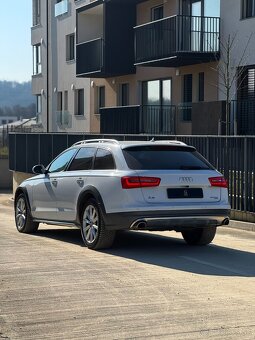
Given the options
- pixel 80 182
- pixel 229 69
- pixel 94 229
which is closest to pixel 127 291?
pixel 94 229

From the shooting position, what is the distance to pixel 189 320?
636 cm

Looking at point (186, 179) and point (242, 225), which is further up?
point (186, 179)

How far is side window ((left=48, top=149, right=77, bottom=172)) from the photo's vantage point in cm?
1170

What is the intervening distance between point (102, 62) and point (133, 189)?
21124mm

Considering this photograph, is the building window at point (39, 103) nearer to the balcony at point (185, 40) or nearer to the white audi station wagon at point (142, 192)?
the balcony at point (185, 40)

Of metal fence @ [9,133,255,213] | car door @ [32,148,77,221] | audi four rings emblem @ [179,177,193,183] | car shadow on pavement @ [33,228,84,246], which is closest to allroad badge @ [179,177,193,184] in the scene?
audi four rings emblem @ [179,177,193,183]

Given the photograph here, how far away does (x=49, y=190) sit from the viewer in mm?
11820

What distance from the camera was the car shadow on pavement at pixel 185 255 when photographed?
29.1 feet

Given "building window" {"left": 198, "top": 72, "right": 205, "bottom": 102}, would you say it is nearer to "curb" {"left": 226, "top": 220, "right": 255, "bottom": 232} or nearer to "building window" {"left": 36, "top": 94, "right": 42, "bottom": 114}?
"curb" {"left": 226, "top": 220, "right": 255, "bottom": 232}

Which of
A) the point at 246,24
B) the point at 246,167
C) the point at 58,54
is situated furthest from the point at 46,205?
the point at 58,54

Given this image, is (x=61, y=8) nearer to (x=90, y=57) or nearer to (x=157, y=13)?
(x=90, y=57)

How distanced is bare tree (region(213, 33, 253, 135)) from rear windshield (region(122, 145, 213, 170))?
11.0m

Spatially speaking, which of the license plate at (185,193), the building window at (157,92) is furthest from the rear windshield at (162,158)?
the building window at (157,92)

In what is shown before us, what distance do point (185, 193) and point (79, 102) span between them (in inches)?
1088
